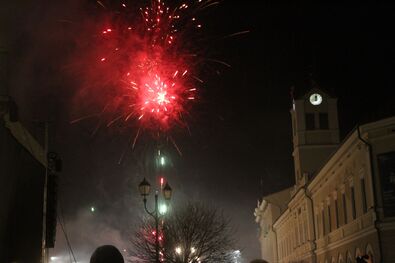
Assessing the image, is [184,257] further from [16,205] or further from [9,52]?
[9,52]

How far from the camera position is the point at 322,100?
4528cm

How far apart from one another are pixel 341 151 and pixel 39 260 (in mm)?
16749

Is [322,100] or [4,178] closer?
[4,178]

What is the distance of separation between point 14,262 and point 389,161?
1559 cm

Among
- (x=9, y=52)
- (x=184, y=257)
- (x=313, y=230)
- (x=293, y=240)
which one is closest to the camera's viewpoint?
(x=9, y=52)

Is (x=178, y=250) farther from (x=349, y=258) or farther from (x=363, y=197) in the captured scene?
(x=363, y=197)

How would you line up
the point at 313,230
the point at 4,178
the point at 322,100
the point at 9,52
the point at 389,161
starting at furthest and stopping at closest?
the point at 322,100, the point at 313,230, the point at 389,161, the point at 4,178, the point at 9,52

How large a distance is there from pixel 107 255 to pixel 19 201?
7.43 metres

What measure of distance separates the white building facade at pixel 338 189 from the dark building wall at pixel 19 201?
13.5m

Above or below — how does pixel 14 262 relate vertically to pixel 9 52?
below

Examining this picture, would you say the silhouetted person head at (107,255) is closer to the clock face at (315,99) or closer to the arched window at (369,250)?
the arched window at (369,250)

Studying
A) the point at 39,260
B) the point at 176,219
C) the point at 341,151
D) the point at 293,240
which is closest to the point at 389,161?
the point at 341,151

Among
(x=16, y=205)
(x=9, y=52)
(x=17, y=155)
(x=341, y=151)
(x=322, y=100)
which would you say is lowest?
(x=16, y=205)

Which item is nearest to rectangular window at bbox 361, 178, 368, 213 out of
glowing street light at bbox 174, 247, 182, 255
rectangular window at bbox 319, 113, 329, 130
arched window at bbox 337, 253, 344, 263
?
arched window at bbox 337, 253, 344, 263
